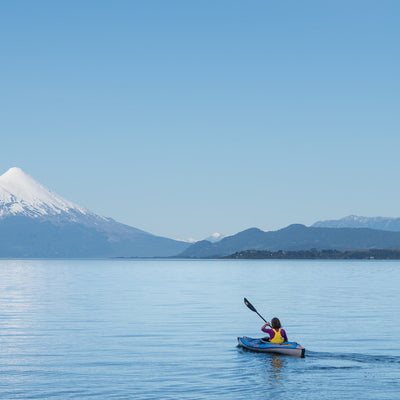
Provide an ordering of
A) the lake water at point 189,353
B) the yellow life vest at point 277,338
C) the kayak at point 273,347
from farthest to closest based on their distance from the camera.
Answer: the yellow life vest at point 277,338, the kayak at point 273,347, the lake water at point 189,353

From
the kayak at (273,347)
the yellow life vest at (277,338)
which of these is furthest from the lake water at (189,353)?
the yellow life vest at (277,338)

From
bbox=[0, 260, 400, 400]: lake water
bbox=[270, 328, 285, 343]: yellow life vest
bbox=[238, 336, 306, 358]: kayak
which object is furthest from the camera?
bbox=[270, 328, 285, 343]: yellow life vest

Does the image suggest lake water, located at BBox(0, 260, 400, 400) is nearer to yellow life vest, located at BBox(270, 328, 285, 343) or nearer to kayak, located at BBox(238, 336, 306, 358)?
kayak, located at BBox(238, 336, 306, 358)

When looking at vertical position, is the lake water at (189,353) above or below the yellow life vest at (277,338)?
below

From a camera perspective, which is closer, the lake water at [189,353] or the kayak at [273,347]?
the lake water at [189,353]

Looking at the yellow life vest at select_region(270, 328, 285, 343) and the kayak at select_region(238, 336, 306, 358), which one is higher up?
the yellow life vest at select_region(270, 328, 285, 343)

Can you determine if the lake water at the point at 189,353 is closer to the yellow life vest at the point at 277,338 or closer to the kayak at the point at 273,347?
the kayak at the point at 273,347

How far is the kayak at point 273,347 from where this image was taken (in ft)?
124

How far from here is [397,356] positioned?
38.5m

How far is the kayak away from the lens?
124 feet

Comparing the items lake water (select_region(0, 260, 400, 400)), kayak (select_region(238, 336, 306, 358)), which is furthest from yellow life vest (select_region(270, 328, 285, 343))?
lake water (select_region(0, 260, 400, 400))

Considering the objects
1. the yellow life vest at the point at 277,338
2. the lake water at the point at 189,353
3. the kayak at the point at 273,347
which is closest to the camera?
the lake water at the point at 189,353

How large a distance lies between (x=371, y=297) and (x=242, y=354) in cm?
4949

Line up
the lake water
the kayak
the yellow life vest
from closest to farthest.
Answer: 1. the lake water
2. the kayak
3. the yellow life vest
